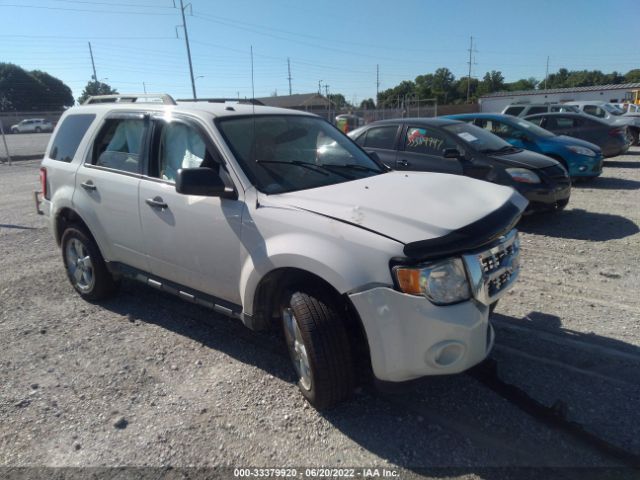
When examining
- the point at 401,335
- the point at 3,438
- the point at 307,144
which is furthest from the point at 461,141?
the point at 3,438

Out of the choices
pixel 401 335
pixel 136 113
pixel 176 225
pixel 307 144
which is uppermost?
pixel 136 113

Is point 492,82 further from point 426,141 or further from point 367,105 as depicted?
point 426,141

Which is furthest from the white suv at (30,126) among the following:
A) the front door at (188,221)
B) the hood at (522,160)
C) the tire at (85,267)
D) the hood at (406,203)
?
the hood at (406,203)

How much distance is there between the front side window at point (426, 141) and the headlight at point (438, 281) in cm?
508

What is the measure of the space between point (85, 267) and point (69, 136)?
135 centimetres

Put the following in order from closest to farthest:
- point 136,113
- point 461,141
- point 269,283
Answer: point 269,283, point 136,113, point 461,141

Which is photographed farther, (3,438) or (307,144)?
(307,144)

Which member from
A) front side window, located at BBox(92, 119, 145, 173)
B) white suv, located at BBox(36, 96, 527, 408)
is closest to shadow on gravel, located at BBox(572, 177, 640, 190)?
white suv, located at BBox(36, 96, 527, 408)

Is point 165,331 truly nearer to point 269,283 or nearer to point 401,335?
point 269,283

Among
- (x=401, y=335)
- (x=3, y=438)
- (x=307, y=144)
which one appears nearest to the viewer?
(x=401, y=335)

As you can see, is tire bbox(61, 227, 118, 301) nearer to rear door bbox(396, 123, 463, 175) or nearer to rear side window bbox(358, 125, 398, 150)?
rear door bbox(396, 123, 463, 175)

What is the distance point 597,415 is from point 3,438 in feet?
11.8

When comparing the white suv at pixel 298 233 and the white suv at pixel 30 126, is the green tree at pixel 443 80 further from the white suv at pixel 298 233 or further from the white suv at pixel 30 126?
the white suv at pixel 298 233

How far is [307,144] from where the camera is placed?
3768 mm
